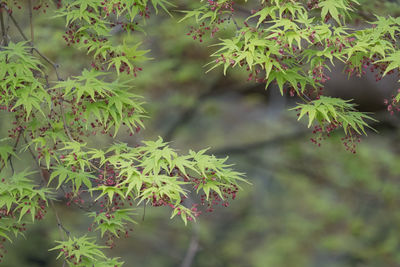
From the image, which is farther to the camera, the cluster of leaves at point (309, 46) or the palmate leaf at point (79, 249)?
the palmate leaf at point (79, 249)

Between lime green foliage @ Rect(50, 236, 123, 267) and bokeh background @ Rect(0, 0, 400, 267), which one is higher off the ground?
lime green foliage @ Rect(50, 236, 123, 267)

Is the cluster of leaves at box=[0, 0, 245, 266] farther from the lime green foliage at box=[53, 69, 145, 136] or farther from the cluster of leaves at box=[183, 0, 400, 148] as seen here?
the cluster of leaves at box=[183, 0, 400, 148]

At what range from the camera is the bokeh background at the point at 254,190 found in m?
6.55

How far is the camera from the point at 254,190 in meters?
10.1

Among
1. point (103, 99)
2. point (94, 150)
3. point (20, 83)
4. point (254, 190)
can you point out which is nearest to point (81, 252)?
point (94, 150)

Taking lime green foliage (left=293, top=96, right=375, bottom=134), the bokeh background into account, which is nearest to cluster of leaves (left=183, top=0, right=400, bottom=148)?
lime green foliage (left=293, top=96, right=375, bottom=134)

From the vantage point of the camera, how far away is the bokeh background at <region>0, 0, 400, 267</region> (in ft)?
21.5

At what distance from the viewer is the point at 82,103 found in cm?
315

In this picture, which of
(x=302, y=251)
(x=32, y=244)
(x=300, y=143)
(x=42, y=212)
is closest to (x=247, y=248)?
(x=302, y=251)

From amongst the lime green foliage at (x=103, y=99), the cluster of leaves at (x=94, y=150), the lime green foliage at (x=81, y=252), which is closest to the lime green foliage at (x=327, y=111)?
the cluster of leaves at (x=94, y=150)

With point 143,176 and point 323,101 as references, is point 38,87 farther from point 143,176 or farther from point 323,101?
point 323,101

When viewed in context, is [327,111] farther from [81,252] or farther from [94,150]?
[81,252]

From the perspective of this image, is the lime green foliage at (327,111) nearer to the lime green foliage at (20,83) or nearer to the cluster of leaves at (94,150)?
the cluster of leaves at (94,150)

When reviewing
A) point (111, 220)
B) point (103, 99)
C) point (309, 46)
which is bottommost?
point (111, 220)
